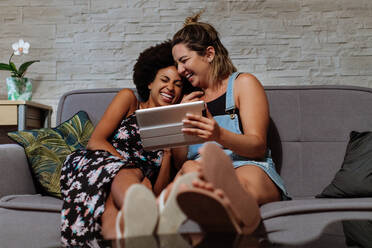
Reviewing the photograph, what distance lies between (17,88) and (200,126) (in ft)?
4.69

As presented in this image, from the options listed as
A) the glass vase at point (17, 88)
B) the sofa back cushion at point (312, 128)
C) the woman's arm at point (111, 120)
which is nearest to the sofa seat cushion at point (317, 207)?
the sofa back cushion at point (312, 128)

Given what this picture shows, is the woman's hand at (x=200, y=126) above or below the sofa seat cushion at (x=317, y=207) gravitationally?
above

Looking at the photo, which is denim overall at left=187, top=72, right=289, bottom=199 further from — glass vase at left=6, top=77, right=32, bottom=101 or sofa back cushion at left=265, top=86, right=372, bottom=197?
glass vase at left=6, top=77, right=32, bottom=101

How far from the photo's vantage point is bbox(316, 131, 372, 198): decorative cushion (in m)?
1.15

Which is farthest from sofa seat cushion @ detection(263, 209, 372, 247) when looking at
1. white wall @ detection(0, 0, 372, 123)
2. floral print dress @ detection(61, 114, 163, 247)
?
white wall @ detection(0, 0, 372, 123)

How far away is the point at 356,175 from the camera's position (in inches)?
46.9

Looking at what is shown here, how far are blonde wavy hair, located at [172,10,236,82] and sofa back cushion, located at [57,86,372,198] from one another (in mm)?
282

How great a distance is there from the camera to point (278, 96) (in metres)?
1.63

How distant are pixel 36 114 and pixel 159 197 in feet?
5.56

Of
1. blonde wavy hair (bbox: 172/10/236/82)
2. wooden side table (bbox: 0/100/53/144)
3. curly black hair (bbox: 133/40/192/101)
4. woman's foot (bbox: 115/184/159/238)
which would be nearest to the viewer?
woman's foot (bbox: 115/184/159/238)

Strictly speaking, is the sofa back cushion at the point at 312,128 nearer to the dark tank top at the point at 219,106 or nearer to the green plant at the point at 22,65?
the dark tank top at the point at 219,106

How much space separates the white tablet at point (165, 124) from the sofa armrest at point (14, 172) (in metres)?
0.57

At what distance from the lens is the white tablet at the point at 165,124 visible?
3.23 feet

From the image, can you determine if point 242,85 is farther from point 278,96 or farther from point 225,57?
point 278,96
